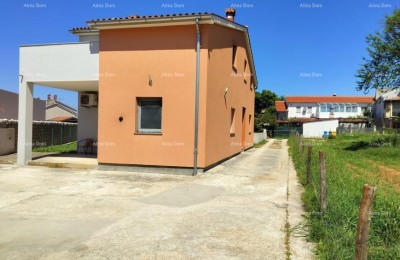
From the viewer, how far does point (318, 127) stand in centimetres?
5356

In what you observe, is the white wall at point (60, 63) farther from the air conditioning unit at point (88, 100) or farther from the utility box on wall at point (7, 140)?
the utility box on wall at point (7, 140)

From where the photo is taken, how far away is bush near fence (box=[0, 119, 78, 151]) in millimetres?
17172

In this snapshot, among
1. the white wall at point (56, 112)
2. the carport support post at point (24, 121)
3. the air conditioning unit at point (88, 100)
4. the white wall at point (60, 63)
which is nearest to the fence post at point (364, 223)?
the white wall at point (60, 63)

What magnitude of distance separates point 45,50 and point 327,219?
1071cm

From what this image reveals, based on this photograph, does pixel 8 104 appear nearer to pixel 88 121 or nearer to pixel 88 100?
pixel 88 121

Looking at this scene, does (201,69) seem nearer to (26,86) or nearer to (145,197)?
(145,197)

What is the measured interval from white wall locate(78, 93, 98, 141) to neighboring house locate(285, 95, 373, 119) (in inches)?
2140

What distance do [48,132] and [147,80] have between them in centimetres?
1265

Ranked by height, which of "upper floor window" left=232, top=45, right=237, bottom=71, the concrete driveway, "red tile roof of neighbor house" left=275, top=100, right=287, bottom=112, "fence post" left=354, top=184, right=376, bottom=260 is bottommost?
the concrete driveway

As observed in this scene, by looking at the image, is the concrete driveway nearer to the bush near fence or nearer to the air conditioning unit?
the air conditioning unit

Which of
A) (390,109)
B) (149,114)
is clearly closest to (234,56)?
(149,114)

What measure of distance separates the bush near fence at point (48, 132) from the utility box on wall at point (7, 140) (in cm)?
40

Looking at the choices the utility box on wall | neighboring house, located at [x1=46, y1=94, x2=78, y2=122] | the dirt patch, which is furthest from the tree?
neighboring house, located at [x1=46, y1=94, x2=78, y2=122]

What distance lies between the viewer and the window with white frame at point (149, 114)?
35.6 ft
